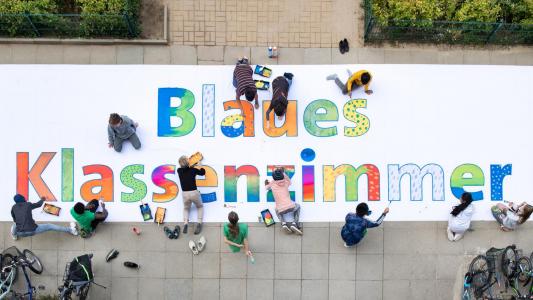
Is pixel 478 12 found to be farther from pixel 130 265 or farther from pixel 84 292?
pixel 84 292

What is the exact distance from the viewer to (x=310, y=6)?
12805mm

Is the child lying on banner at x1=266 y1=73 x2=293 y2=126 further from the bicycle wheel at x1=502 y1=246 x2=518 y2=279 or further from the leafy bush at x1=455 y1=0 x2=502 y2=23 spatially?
the bicycle wheel at x1=502 y1=246 x2=518 y2=279

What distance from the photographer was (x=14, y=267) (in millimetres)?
11531

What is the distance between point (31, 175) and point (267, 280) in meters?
6.50

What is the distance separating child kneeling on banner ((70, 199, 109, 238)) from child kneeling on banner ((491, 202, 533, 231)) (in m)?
9.85

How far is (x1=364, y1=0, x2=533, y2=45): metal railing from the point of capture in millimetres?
12219

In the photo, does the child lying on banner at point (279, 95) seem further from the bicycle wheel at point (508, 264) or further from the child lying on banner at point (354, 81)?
the bicycle wheel at point (508, 264)

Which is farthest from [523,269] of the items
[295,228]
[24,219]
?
[24,219]

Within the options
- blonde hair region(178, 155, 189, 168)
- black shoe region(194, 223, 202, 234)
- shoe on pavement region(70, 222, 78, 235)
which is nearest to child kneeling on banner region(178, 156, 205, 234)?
blonde hair region(178, 155, 189, 168)

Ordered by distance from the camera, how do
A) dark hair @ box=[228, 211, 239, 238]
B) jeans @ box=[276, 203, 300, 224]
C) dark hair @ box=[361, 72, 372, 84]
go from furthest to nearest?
jeans @ box=[276, 203, 300, 224] < dark hair @ box=[361, 72, 372, 84] < dark hair @ box=[228, 211, 239, 238]

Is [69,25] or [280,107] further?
[69,25]

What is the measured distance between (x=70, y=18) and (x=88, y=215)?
4924 millimetres

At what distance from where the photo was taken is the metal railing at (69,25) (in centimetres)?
1195

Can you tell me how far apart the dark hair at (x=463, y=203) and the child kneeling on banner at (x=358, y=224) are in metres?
1.71
